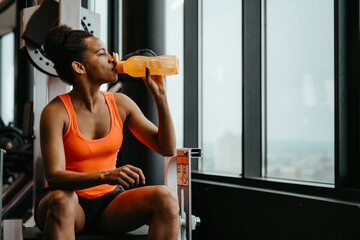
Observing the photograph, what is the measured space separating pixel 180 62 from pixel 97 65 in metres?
1.68

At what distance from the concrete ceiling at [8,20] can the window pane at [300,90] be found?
4623mm

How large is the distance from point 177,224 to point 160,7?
167 centimetres

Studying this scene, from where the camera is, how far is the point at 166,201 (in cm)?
126

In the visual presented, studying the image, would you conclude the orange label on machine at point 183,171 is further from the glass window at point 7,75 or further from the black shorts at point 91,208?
the glass window at point 7,75

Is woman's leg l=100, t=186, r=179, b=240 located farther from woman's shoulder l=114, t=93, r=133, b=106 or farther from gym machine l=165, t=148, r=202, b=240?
woman's shoulder l=114, t=93, r=133, b=106

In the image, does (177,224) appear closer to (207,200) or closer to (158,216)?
(158,216)

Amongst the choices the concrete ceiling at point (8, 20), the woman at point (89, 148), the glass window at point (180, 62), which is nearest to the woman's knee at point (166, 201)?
the woman at point (89, 148)

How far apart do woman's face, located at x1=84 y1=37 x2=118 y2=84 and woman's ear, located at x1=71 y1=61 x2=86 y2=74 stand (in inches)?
0.5

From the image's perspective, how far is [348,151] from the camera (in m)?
1.86

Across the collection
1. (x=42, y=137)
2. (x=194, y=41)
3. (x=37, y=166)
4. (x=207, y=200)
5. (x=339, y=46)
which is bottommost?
(x=207, y=200)

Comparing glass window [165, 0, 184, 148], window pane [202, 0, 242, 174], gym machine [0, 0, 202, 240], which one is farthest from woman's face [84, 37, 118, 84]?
glass window [165, 0, 184, 148]

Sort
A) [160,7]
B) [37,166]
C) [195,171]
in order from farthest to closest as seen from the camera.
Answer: [195,171] < [160,7] < [37,166]

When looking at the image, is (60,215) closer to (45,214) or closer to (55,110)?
(45,214)

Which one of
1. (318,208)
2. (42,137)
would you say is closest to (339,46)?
(318,208)
